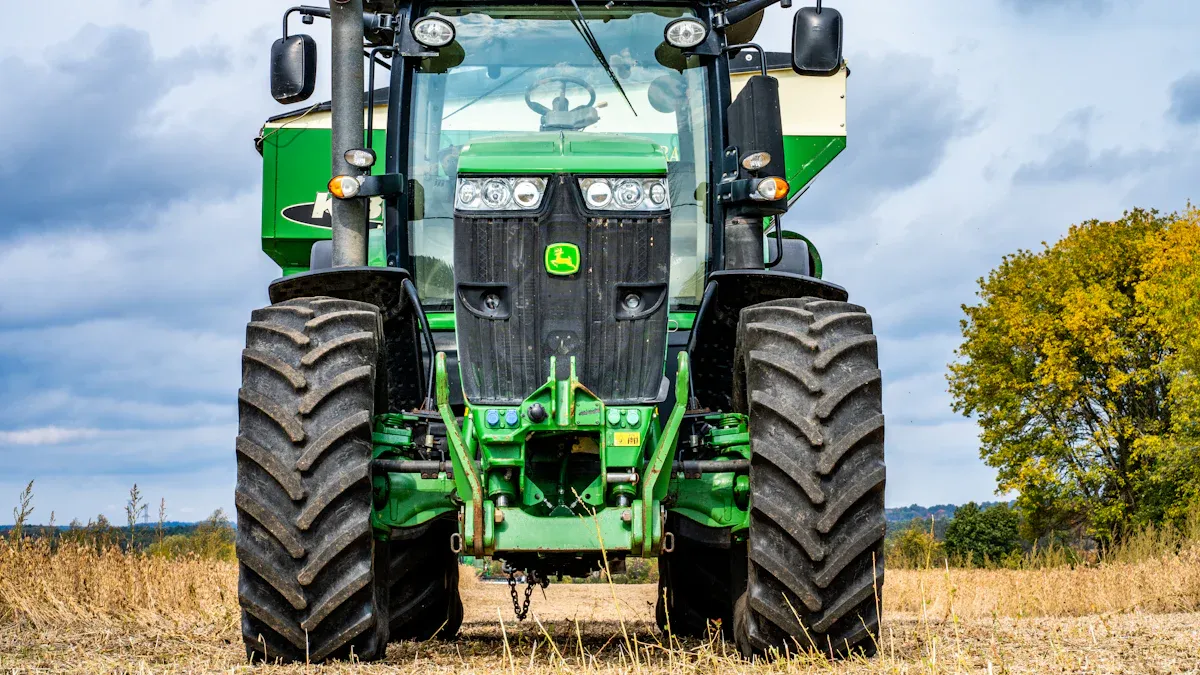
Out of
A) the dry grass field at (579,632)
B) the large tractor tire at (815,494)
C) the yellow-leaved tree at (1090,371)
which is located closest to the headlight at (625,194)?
the large tractor tire at (815,494)

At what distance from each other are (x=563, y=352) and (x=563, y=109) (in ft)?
5.37

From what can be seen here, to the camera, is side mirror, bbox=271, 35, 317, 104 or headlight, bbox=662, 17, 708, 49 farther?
side mirror, bbox=271, 35, 317, 104

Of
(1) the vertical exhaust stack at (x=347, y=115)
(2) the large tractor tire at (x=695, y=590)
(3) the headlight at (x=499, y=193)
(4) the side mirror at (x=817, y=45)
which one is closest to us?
(3) the headlight at (x=499, y=193)

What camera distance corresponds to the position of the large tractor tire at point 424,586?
7.36 metres

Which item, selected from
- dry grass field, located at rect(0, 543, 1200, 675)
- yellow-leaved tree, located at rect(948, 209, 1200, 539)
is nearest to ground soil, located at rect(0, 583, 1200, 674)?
dry grass field, located at rect(0, 543, 1200, 675)

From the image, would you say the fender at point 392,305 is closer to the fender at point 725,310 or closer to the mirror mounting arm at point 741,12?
the fender at point 725,310

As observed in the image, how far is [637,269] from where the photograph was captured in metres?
6.04

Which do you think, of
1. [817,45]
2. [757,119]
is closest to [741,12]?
[817,45]

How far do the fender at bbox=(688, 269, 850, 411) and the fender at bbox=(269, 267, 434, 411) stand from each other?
136 cm

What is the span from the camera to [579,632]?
6133 mm

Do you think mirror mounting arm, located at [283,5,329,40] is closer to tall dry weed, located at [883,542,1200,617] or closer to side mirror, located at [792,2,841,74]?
side mirror, located at [792,2,841,74]

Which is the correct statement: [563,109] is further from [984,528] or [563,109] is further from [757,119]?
[984,528]

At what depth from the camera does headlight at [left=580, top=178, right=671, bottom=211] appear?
5.97 metres

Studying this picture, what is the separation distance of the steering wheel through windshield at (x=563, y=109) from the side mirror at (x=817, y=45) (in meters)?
1.10
